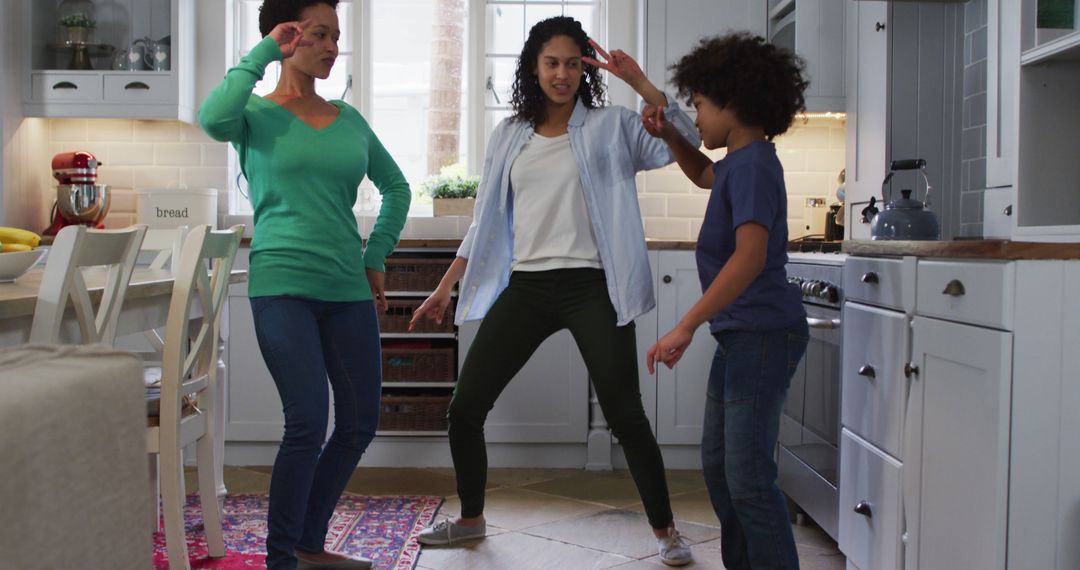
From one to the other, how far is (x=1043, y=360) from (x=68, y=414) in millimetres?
1482

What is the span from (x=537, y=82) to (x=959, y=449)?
139 cm

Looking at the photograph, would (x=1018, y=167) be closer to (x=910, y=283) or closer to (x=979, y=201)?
(x=910, y=283)

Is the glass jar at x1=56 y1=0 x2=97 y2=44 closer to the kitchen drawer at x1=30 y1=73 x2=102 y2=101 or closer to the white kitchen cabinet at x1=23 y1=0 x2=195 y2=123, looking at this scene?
the white kitchen cabinet at x1=23 y1=0 x2=195 y2=123

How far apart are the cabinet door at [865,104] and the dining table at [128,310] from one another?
81.9 inches

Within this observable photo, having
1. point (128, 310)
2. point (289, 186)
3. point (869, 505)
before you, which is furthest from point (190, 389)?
point (869, 505)

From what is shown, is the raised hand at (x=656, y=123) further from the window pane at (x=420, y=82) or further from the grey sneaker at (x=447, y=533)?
the window pane at (x=420, y=82)

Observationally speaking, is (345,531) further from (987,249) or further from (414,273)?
(987,249)

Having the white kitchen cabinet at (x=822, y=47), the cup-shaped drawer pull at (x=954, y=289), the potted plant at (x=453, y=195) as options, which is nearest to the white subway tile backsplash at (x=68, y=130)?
the potted plant at (x=453, y=195)

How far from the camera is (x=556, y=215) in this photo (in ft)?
8.49

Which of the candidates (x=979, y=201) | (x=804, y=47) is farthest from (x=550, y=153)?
(x=804, y=47)

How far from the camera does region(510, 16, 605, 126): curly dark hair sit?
101 inches

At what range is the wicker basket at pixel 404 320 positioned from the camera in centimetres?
389

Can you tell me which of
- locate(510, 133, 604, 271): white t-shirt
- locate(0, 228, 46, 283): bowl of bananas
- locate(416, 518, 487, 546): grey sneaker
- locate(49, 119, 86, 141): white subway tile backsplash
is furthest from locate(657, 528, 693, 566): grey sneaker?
locate(49, 119, 86, 141): white subway tile backsplash

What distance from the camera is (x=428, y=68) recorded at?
4648mm
